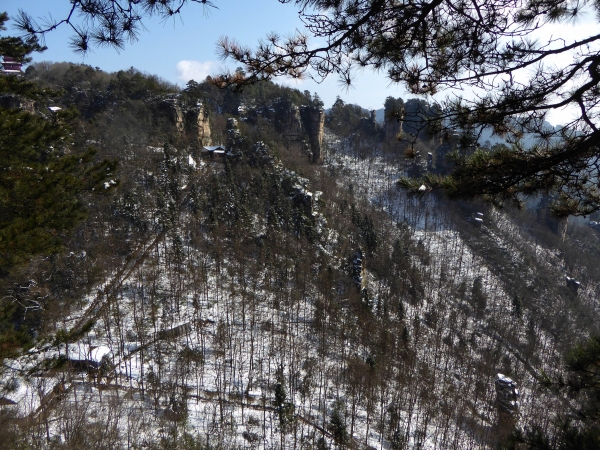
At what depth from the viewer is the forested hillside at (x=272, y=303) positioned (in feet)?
36.2

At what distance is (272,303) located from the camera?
2514 cm

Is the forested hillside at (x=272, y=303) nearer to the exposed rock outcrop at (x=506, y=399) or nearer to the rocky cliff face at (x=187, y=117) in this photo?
the exposed rock outcrop at (x=506, y=399)

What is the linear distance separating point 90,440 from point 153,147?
29919mm

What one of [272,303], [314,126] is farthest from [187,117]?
[272,303]

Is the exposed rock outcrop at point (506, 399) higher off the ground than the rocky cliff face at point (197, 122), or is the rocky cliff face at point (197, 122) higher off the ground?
the rocky cliff face at point (197, 122)

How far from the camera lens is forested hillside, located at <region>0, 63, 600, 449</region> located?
1102 centimetres

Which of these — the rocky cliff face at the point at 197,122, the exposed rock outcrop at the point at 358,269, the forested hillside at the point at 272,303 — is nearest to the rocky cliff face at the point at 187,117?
the rocky cliff face at the point at 197,122

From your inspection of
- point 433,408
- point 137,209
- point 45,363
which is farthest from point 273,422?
point 137,209

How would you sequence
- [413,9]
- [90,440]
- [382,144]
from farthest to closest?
[382,144] → [90,440] → [413,9]

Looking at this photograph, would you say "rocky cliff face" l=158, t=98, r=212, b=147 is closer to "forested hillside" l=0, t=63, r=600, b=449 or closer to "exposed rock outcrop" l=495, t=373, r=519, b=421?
"forested hillside" l=0, t=63, r=600, b=449

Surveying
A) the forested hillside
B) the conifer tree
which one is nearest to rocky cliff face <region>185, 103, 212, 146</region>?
the forested hillside

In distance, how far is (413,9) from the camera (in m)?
3.04

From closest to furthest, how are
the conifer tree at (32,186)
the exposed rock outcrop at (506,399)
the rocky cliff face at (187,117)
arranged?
the conifer tree at (32,186) < the exposed rock outcrop at (506,399) < the rocky cliff face at (187,117)

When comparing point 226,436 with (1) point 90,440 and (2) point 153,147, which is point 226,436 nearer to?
(1) point 90,440
